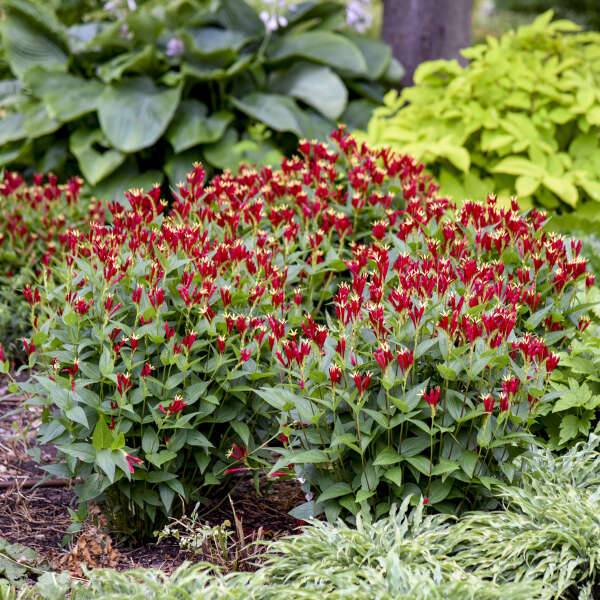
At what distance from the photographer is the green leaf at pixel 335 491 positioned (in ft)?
8.05

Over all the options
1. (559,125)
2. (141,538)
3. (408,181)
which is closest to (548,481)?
(141,538)

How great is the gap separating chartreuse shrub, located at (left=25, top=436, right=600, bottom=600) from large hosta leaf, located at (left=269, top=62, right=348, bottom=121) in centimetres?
445

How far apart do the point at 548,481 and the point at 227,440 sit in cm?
108

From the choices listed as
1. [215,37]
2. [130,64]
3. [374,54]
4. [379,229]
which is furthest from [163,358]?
[374,54]

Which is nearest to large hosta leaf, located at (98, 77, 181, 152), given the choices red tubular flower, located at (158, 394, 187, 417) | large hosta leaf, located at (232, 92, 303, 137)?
large hosta leaf, located at (232, 92, 303, 137)

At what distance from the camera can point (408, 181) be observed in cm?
384

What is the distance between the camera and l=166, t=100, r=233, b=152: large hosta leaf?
6102 mm

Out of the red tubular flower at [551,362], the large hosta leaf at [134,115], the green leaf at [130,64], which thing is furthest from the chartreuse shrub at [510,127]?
the red tubular flower at [551,362]

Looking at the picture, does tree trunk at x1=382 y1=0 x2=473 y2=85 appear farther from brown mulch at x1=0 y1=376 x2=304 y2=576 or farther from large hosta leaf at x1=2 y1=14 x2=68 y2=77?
brown mulch at x1=0 y1=376 x2=304 y2=576

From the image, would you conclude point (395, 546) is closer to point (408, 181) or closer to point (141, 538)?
point (141, 538)

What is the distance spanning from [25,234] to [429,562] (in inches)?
122

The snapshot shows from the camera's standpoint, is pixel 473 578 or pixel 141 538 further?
pixel 141 538

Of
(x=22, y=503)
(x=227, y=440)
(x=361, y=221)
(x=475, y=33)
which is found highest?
(x=361, y=221)

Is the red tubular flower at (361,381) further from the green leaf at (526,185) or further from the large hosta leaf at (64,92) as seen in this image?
the large hosta leaf at (64,92)
